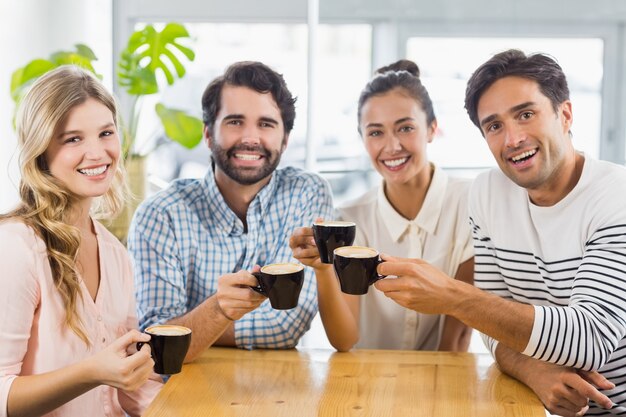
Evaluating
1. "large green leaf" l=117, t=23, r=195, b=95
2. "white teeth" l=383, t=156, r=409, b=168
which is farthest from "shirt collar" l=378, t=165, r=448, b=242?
"large green leaf" l=117, t=23, r=195, b=95

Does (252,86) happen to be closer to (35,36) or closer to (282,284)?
(282,284)

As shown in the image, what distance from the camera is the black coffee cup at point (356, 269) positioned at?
5.58ft

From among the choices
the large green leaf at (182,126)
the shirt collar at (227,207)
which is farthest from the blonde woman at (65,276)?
the large green leaf at (182,126)

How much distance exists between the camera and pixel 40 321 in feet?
5.90

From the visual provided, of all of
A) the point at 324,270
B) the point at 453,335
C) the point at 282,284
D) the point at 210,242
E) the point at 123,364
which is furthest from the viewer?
the point at 453,335

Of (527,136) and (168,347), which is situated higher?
(527,136)

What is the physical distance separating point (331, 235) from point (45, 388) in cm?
69

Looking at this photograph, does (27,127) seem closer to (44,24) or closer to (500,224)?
(500,224)

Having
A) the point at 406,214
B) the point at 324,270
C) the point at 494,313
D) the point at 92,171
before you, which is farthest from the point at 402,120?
the point at 92,171

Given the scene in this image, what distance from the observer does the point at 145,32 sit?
3.92 m

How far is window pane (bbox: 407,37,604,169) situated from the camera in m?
4.12

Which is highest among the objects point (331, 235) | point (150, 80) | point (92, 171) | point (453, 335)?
point (150, 80)

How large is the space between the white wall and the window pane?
1.67 m

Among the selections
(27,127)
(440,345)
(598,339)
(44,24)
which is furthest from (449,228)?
(44,24)
